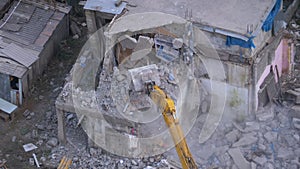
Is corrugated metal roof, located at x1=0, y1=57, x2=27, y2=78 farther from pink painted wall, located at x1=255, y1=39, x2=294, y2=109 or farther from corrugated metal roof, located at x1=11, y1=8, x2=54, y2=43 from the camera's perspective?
pink painted wall, located at x1=255, y1=39, x2=294, y2=109

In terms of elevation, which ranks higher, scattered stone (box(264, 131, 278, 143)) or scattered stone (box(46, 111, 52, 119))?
scattered stone (box(46, 111, 52, 119))

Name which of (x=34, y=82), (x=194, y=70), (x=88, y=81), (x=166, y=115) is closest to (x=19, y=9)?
(x=34, y=82)

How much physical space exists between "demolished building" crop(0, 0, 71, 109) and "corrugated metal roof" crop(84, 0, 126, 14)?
2895 millimetres

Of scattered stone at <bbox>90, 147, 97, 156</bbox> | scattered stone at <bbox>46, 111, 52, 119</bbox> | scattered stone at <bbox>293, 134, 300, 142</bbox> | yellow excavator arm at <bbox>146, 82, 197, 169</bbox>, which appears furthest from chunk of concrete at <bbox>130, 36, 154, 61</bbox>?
scattered stone at <bbox>293, 134, 300, 142</bbox>

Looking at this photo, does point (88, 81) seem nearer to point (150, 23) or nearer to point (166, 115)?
point (150, 23)

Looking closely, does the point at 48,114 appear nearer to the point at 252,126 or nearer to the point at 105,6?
the point at 105,6

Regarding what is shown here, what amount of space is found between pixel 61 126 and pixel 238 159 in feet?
20.7

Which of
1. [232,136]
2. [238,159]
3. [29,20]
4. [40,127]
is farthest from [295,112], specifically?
[29,20]

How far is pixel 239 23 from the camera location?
81.1 ft

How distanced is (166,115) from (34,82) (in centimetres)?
821

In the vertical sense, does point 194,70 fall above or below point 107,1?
below

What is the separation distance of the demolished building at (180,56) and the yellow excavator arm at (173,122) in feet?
5.81

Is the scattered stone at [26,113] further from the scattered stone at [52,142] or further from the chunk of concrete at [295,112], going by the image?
the chunk of concrete at [295,112]

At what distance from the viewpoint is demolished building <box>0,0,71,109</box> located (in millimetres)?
26938
